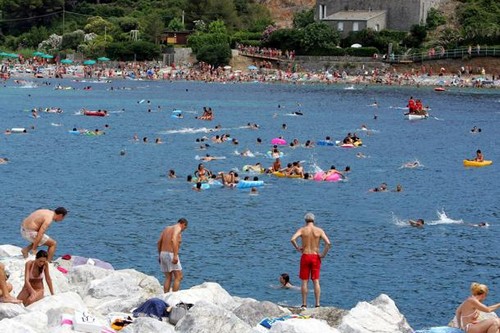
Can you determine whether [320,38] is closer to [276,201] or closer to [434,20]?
[434,20]

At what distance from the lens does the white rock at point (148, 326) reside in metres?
17.5

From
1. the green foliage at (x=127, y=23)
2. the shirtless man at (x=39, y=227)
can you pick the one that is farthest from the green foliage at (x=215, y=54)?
the shirtless man at (x=39, y=227)

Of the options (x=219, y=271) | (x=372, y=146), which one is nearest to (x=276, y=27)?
(x=372, y=146)

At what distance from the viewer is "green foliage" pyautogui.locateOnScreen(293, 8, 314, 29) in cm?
12312

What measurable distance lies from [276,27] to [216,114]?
154 feet

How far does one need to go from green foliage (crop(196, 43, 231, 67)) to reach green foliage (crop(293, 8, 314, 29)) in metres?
10.9

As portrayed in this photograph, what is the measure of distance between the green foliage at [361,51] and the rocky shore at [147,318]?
9008cm

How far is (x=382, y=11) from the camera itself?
117250 millimetres

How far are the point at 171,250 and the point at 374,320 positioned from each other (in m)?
4.73

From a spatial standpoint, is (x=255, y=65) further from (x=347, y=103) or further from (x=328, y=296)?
(x=328, y=296)

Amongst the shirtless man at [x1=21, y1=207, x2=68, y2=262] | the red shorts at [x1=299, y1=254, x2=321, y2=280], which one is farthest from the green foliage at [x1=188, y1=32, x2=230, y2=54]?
the red shorts at [x1=299, y1=254, x2=321, y2=280]

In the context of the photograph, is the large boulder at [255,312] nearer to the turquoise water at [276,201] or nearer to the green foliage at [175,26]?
the turquoise water at [276,201]

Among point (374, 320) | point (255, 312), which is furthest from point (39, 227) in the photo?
point (374, 320)

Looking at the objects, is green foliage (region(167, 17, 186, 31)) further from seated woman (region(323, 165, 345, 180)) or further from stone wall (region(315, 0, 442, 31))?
seated woman (region(323, 165, 345, 180))
